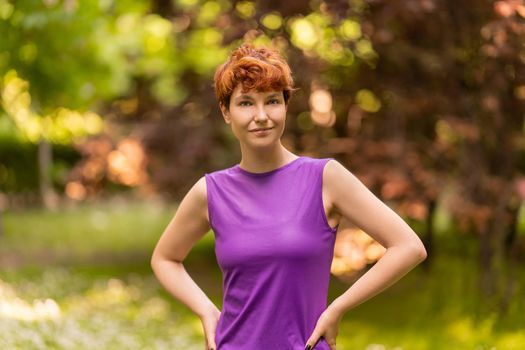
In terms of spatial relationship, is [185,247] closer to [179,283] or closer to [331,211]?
[179,283]

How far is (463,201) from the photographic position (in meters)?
8.31

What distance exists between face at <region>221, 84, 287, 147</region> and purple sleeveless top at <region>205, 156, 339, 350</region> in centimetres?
13

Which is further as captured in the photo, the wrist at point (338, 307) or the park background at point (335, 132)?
the park background at point (335, 132)

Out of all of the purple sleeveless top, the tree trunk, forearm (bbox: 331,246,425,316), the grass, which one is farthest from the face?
the tree trunk

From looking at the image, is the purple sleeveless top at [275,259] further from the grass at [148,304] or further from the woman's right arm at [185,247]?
the grass at [148,304]

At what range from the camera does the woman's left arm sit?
2715 millimetres

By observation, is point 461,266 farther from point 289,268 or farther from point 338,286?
point 289,268

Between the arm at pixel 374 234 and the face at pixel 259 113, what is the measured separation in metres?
0.22

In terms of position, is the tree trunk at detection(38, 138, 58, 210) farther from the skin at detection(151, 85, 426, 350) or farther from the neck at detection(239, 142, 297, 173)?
the neck at detection(239, 142, 297, 173)

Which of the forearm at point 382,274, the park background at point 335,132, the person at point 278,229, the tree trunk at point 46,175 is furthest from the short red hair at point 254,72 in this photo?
the tree trunk at point 46,175

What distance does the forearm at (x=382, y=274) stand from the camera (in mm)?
2711

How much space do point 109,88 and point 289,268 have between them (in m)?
8.59

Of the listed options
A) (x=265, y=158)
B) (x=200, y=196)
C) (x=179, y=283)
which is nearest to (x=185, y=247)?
(x=179, y=283)

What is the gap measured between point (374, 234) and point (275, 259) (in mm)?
321
